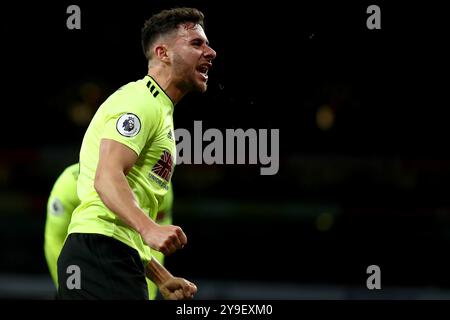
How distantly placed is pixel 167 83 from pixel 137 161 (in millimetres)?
439

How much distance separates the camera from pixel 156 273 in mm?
3514

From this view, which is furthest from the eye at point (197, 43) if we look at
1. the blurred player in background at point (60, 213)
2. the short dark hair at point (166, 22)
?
the blurred player in background at point (60, 213)

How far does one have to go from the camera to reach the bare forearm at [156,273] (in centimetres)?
349

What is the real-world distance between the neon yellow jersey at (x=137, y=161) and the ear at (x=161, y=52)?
0.27m

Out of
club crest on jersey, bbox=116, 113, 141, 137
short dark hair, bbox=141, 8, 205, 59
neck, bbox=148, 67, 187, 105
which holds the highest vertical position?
short dark hair, bbox=141, 8, 205, 59

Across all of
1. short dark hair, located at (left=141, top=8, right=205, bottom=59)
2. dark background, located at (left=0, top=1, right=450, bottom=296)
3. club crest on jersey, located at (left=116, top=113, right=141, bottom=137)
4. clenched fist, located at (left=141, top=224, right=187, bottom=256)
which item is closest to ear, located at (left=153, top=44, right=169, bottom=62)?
short dark hair, located at (left=141, top=8, right=205, bottom=59)

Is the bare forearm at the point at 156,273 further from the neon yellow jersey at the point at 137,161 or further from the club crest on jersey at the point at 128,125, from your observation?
the club crest on jersey at the point at 128,125

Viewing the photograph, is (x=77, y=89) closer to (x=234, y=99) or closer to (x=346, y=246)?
(x=346, y=246)

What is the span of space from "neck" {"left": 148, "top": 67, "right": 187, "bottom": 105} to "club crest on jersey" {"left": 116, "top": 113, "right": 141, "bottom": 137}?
0.38 m

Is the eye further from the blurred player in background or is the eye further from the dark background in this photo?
the dark background

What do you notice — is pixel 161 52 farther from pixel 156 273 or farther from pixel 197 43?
pixel 156 273

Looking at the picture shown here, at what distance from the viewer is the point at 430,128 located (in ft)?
31.1

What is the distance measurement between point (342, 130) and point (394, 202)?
1253mm

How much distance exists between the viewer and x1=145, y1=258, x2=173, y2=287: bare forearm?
3.49 m
